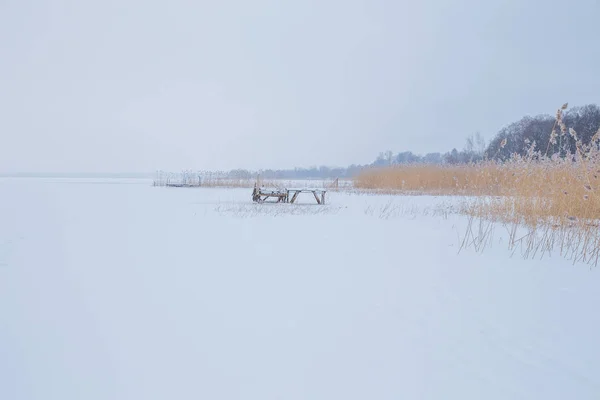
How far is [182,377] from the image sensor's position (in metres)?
1.12

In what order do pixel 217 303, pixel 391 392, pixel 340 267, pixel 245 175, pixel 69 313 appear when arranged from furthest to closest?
pixel 245 175
pixel 340 267
pixel 217 303
pixel 69 313
pixel 391 392

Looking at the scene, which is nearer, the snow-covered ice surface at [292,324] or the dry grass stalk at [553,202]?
the snow-covered ice surface at [292,324]

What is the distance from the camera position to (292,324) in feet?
4.93

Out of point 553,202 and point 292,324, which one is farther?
point 553,202

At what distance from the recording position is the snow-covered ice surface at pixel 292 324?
1084mm

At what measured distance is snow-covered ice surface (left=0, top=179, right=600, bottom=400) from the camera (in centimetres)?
108

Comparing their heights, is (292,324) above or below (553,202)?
below

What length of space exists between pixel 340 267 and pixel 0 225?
13.9ft

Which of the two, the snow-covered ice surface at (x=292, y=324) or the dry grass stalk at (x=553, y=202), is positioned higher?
the dry grass stalk at (x=553, y=202)

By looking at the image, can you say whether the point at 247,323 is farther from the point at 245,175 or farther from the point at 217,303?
the point at 245,175

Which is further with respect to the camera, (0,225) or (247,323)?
(0,225)

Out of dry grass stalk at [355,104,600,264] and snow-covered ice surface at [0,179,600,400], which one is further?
dry grass stalk at [355,104,600,264]

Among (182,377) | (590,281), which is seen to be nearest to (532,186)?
(590,281)

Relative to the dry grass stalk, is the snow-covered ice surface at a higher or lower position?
lower
